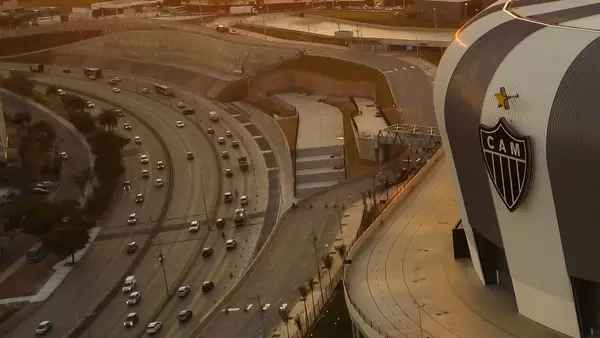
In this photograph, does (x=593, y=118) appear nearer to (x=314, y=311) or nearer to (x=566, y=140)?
(x=566, y=140)

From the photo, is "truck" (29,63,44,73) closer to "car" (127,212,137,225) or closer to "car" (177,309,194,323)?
"car" (127,212,137,225)

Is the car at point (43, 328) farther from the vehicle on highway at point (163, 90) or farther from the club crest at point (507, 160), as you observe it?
the vehicle on highway at point (163, 90)

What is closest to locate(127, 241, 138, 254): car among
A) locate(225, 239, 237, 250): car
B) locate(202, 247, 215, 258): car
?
locate(202, 247, 215, 258): car

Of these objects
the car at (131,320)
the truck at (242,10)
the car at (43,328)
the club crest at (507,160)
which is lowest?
the car at (43,328)

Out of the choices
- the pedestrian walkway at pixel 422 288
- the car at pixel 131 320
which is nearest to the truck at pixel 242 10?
the pedestrian walkway at pixel 422 288

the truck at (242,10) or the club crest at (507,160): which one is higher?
the club crest at (507,160)

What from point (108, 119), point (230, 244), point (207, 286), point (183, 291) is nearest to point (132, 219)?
point (230, 244)

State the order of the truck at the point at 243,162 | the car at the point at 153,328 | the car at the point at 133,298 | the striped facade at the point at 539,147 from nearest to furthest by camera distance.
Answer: the striped facade at the point at 539,147 < the car at the point at 153,328 < the car at the point at 133,298 < the truck at the point at 243,162
